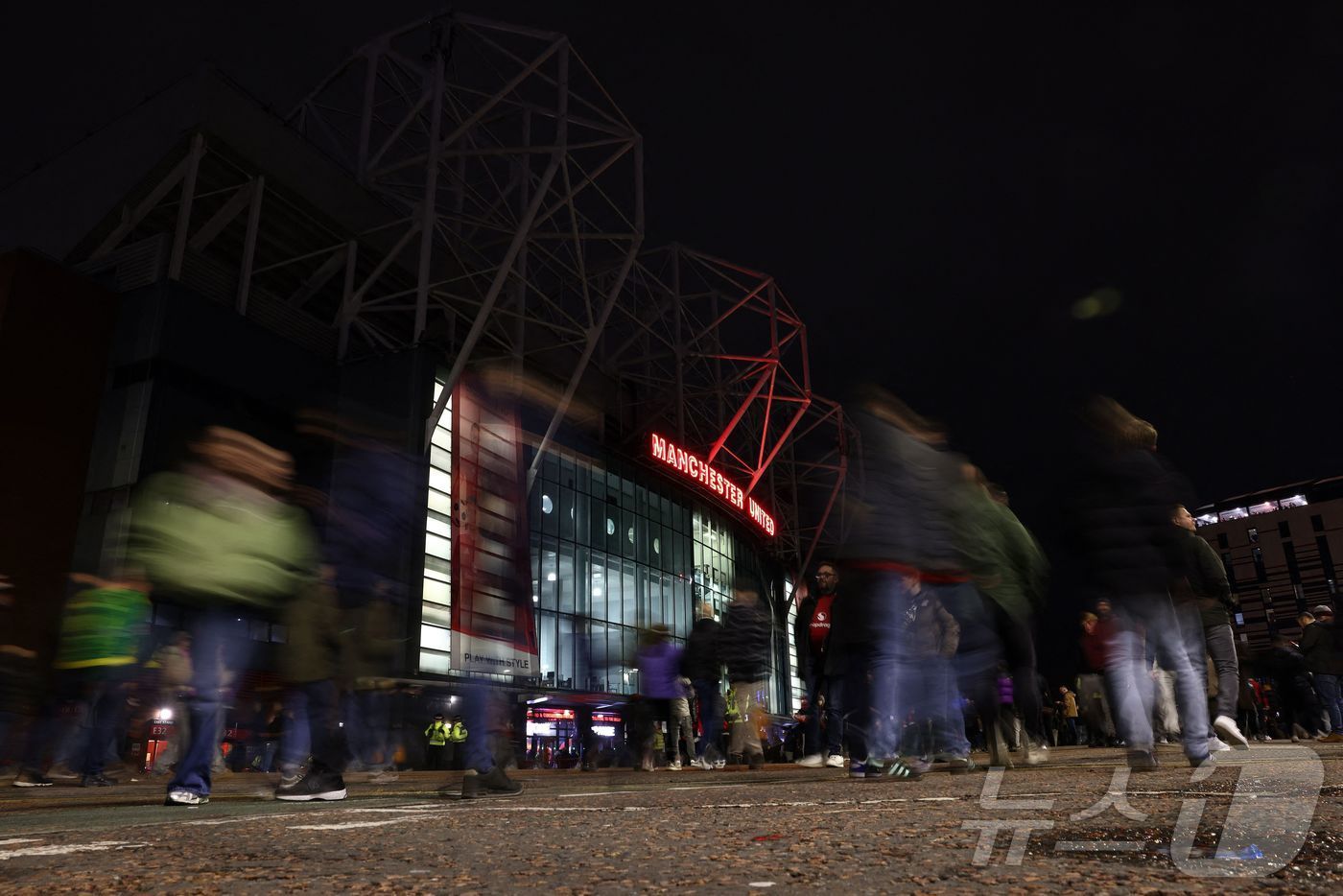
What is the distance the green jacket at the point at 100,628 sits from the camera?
605 centimetres

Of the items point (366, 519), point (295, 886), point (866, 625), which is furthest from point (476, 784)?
point (295, 886)

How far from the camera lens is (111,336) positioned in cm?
1998

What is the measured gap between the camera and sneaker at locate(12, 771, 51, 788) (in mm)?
7500

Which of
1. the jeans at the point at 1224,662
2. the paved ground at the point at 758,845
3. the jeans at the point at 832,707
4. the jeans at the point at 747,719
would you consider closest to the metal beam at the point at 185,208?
the jeans at the point at 747,719

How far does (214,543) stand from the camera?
14.9 feet

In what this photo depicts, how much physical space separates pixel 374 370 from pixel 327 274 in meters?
3.20

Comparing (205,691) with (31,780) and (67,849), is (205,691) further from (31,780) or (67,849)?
(31,780)

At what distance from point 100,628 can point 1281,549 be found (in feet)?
312

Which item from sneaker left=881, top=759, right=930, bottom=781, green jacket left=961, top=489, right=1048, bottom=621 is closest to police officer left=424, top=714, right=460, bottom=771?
sneaker left=881, top=759, right=930, bottom=781

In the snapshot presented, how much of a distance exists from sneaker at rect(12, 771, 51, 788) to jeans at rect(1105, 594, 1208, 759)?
27.6 feet

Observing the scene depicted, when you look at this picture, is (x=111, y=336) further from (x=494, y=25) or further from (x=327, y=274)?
(x=494, y=25)

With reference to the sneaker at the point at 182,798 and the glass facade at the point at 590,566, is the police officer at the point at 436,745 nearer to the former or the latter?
the glass facade at the point at 590,566

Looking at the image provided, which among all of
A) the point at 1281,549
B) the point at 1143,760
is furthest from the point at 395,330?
the point at 1281,549

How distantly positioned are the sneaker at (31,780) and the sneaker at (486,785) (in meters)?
4.88
